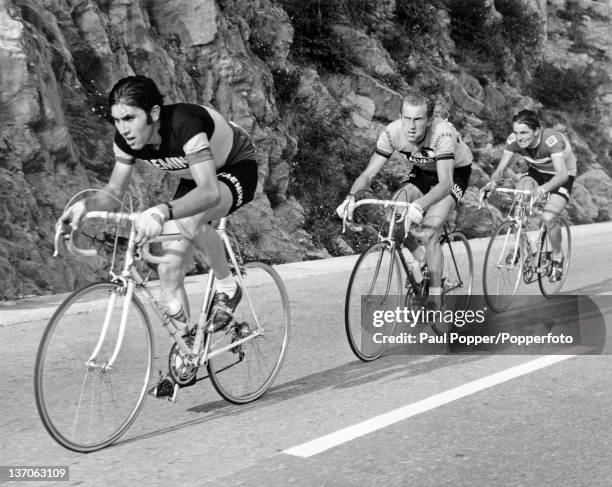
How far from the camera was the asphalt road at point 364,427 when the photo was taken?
4.01m

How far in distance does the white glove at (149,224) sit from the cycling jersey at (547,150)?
550 centimetres

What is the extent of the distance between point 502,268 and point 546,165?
1.39m

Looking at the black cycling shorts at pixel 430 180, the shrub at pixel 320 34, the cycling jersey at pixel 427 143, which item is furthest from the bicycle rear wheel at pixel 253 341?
the shrub at pixel 320 34

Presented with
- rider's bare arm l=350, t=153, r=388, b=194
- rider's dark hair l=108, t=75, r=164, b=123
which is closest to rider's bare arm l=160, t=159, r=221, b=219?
rider's dark hair l=108, t=75, r=164, b=123

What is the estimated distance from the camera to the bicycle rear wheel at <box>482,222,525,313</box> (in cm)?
823

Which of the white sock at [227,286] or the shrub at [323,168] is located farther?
the shrub at [323,168]

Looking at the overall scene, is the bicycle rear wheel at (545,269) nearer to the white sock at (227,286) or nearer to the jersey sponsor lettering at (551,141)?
the jersey sponsor lettering at (551,141)

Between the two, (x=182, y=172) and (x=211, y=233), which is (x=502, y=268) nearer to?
(x=211, y=233)

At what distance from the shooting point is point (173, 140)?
4414mm

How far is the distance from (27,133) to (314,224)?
583 cm

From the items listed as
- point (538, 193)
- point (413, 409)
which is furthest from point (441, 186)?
point (538, 193)

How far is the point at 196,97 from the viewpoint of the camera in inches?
564

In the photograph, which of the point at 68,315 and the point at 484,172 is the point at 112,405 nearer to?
the point at 68,315

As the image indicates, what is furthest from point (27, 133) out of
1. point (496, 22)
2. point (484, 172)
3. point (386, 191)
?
point (496, 22)
